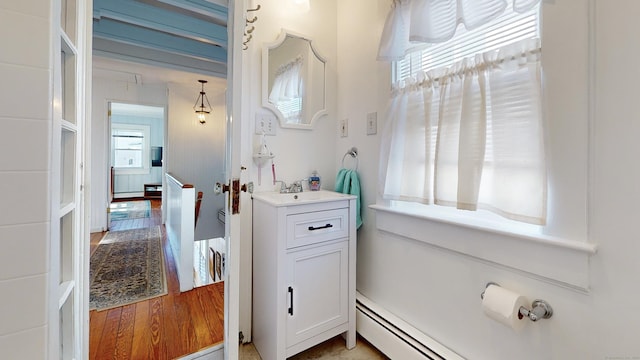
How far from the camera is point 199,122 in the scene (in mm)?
4312

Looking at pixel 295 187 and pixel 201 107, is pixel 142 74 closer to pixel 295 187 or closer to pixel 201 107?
pixel 201 107

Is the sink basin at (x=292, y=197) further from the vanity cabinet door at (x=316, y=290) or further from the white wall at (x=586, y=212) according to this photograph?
the white wall at (x=586, y=212)

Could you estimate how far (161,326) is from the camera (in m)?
1.72

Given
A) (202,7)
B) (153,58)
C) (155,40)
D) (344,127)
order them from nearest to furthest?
(344,127), (202,7), (155,40), (153,58)

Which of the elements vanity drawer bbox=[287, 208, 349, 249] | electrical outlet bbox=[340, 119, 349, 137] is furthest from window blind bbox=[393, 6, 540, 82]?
vanity drawer bbox=[287, 208, 349, 249]

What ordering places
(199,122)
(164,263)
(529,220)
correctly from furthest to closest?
(199,122), (164,263), (529,220)

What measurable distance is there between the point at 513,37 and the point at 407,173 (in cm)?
70

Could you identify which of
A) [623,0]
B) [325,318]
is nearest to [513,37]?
[623,0]

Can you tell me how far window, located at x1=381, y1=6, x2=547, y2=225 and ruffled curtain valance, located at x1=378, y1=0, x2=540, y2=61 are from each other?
0.09 metres

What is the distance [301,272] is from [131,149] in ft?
26.7

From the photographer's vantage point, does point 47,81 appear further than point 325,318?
No

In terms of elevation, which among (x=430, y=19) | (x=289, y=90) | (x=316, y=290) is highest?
(x=430, y=19)

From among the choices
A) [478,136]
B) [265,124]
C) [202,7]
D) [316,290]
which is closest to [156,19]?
[202,7]

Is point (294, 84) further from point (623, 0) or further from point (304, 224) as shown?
point (623, 0)
